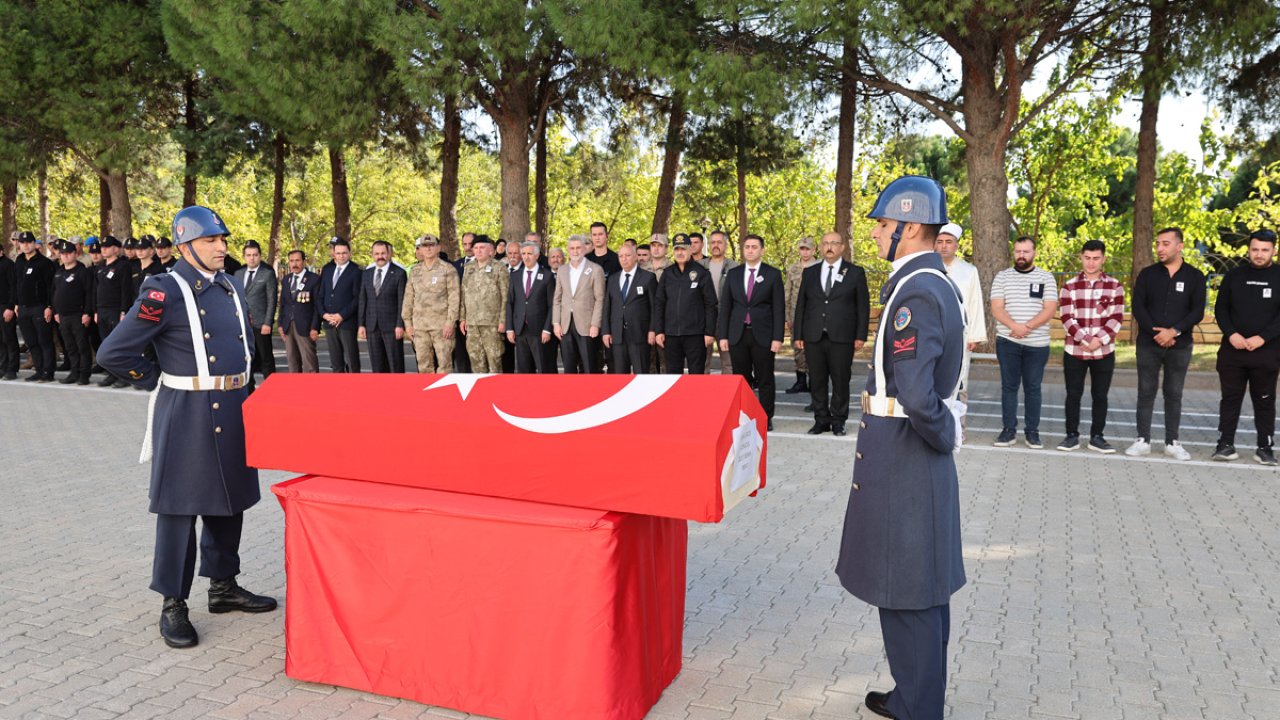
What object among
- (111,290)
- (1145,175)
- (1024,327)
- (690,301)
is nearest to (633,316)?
(690,301)

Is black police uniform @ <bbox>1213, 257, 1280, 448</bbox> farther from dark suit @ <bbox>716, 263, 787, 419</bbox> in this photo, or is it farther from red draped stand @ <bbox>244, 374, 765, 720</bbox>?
red draped stand @ <bbox>244, 374, 765, 720</bbox>

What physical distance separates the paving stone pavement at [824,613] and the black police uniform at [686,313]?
3034 mm

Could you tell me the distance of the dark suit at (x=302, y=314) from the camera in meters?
13.6

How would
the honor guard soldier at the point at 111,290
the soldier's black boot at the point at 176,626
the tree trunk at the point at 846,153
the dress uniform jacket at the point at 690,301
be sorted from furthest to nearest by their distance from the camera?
the tree trunk at the point at 846,153, the honor guard soldier at the point at 111,290, the dress uniform jacket at the point at 690,301, the soldier's black boot at the point at 176,626

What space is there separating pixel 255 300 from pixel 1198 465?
12.2 meters

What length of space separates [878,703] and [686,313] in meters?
7.21

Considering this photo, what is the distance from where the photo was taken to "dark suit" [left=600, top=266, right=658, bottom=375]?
11.0m

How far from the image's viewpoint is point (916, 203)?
3.31 meters

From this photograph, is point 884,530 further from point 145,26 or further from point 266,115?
point 145,26

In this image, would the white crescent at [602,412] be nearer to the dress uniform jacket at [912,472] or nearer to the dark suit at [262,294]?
the dress uniform jacket at [912,472]

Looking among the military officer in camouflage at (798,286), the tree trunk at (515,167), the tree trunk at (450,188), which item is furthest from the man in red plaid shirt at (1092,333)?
the tree trunk at (450,188)

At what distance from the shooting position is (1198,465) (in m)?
8.33

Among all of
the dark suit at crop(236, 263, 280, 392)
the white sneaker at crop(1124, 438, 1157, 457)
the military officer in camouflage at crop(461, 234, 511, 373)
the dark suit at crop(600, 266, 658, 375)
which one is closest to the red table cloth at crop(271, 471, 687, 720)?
the white sneaker at crop(1124, 438, 1157, 457)

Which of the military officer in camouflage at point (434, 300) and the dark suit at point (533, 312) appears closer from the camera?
the dark suit at point (533, 312)
